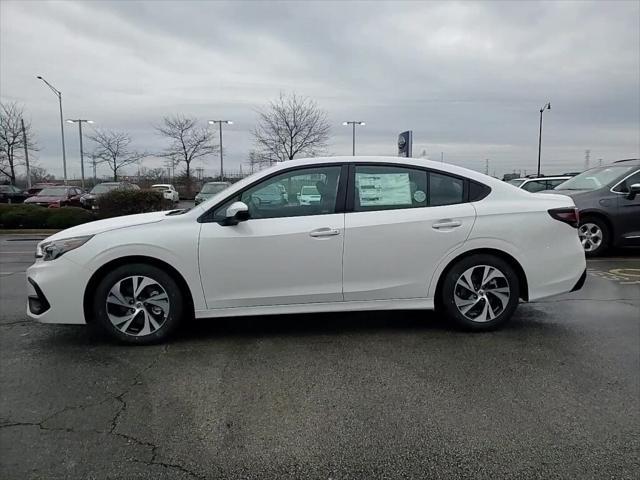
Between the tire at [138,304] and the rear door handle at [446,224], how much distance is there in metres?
2.33

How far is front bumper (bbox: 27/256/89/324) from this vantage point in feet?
13.5

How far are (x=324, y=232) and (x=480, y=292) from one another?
1552 millimetres

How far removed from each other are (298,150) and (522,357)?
32.2 meters

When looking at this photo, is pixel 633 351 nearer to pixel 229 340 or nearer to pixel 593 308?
pixel 593 308

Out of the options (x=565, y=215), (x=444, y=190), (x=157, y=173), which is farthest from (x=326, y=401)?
(x=157, y=173)

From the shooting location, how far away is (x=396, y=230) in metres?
4.32

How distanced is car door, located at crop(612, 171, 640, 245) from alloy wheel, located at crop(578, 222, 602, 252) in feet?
0.99

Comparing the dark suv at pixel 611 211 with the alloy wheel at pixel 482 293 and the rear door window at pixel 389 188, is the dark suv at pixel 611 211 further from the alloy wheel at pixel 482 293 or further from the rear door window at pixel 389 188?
the rear door window at pixel 389 188

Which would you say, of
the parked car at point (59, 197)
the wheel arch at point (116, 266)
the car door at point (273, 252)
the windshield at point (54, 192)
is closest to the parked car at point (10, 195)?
the windshield at point (54, 192)

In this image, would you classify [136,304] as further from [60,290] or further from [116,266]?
[60,290]

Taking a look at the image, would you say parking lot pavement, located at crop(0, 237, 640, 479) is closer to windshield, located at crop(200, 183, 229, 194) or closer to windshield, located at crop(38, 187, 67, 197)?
windshield, located at crop(200, 183, 229, 194)

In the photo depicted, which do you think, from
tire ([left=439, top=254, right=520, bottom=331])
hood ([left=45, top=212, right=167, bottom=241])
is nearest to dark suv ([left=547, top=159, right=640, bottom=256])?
tire ([left=439, top=254, right=520, bottom=331])

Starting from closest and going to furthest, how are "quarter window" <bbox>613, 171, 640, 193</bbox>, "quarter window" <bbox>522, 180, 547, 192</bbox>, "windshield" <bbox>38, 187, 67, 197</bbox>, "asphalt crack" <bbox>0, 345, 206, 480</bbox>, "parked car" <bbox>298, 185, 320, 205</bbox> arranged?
"asphalt crack" <bbox>0, 345, 206, 480</bbox> < "parked car" <bbox>298, 185, 320, 205</bbox> < "quarter window" <bbox>613, 171, 640, 193</bbox> < "quarter window" <bbox>522, 180, 547, 192</bbox> < "windshield" <bbox>38, 187, 67, 197</bbox>

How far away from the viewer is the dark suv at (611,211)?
334 inches
